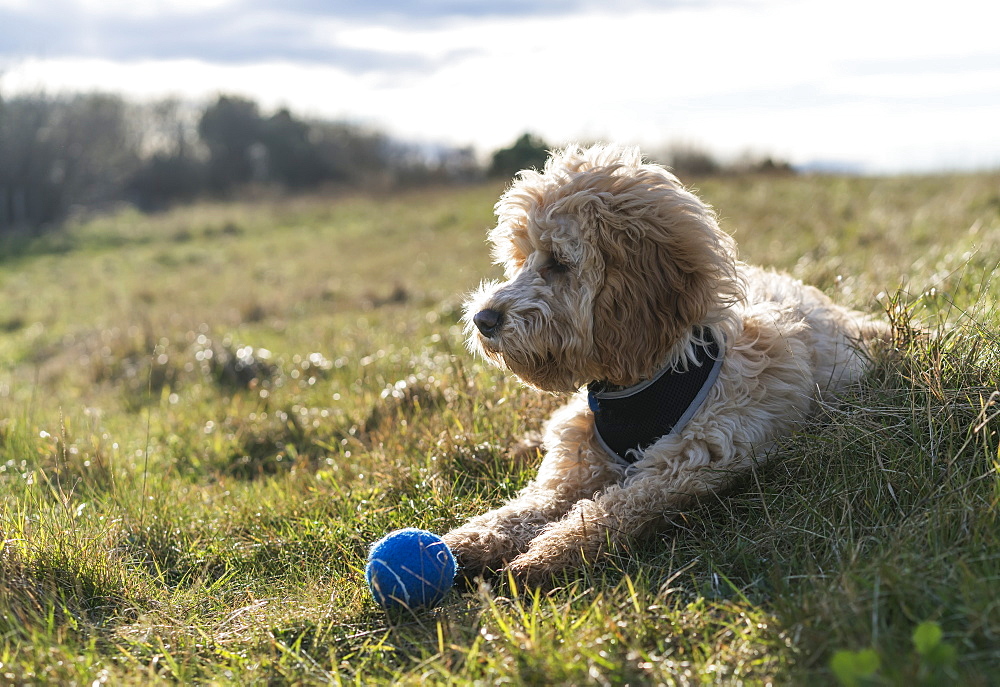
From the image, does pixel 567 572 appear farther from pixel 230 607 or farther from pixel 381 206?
Result: pixel 381 206

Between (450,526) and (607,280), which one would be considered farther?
(450,526)

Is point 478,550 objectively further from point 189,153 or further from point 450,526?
point 189,153

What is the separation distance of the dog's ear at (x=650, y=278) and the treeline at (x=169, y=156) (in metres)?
29.0

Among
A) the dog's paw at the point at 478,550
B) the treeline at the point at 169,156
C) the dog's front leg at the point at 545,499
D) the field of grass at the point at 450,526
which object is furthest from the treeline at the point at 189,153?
the dog's paw at the point at 478,550

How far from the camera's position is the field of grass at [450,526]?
9.27 feet

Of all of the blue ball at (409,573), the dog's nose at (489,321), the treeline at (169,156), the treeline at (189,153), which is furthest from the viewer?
the treeline at (189,153)

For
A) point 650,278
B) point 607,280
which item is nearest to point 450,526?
point 607,280

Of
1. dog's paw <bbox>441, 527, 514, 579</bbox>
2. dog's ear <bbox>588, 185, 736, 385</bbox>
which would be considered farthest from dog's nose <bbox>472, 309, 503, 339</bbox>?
dog's paw <bbox>441, 527, 514, 579</bbox>

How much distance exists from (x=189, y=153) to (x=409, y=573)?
51096mm

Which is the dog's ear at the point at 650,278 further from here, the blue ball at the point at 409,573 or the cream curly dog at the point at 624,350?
the blue ball at the point at 409,573

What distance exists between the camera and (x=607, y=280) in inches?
150

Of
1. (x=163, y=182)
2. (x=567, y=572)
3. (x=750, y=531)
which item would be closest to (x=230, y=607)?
(x=567, y=572)

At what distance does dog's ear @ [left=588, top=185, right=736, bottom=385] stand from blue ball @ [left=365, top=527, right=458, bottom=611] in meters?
1.19

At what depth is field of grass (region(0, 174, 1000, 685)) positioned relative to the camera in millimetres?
2824
